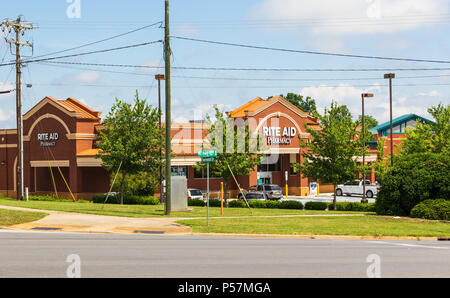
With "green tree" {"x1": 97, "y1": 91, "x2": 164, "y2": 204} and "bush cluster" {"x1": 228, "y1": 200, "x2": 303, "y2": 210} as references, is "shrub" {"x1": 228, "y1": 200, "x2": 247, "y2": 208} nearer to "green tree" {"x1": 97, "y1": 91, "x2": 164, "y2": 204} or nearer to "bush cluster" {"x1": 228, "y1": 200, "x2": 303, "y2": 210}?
"bush cluster" {"x1": 228, "y1": 200, "x2": 303, "y2": 210}

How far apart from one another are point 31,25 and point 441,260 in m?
35.6

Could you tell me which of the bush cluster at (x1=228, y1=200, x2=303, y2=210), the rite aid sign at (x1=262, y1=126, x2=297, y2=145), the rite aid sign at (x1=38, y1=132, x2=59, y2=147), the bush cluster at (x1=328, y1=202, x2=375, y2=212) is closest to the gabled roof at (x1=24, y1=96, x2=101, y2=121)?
the rite aid sign at (x1=38, y1=132, x2=59, y2=147)

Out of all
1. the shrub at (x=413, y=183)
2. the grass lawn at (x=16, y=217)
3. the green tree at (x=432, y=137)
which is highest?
the green tree at (x=432, y=137)

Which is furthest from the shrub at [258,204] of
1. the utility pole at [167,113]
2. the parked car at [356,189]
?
the parked car at [356,189]

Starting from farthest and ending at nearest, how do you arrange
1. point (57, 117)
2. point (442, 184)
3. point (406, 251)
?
point (57, 117), point (442, 184), point (406, 251)

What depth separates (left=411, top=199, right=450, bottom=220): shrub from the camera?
84.8 feet

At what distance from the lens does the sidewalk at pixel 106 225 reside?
68.0 feet

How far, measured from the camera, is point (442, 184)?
2700 cm

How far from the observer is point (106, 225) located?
71.1ft

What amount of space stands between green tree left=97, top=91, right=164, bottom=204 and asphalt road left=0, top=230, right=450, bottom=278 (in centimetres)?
1916

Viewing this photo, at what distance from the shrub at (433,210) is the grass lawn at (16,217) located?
17.5 m

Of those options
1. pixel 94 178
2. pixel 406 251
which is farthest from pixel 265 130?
pixel 406 251

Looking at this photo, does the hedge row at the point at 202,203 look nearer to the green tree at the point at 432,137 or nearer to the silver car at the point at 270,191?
the silver car at the point at 270,191
